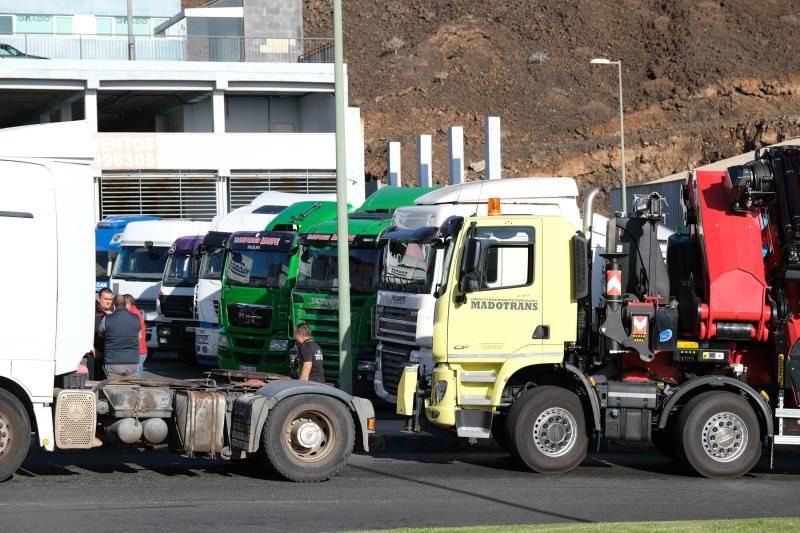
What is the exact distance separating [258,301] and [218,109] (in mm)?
25371

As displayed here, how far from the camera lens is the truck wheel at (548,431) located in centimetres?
1331

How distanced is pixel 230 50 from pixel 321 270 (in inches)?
1141

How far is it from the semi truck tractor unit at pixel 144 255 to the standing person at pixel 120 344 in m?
12.4

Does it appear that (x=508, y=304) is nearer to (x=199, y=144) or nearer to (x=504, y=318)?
(x=504, y=318)

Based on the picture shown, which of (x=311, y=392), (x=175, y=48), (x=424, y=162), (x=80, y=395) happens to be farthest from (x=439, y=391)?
(x=175, y=48)

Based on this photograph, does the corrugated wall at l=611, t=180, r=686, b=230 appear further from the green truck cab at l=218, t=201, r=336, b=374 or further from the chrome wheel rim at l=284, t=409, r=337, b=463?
A: the chrome wheel rim at l=284, t=409, r=337, b=463

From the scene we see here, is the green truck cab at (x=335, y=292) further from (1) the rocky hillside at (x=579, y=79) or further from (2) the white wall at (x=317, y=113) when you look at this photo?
(1) the rocky hillside at (x=579, y=79)

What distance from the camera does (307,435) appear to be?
42.1 feet

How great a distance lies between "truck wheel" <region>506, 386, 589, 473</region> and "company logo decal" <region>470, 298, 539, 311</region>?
0.85 meters

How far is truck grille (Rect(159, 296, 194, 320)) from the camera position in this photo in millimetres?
26672

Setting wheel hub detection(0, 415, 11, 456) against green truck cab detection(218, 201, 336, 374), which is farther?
green truck cab detection(218, 201, 336, 374)

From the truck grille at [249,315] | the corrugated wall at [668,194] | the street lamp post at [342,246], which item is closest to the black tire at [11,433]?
the street lamp post at [342,246]

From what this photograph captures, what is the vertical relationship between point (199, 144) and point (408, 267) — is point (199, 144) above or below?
above

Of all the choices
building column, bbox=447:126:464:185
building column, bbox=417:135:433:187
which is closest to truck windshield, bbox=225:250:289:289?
building column, bbox=447:126:464:185
